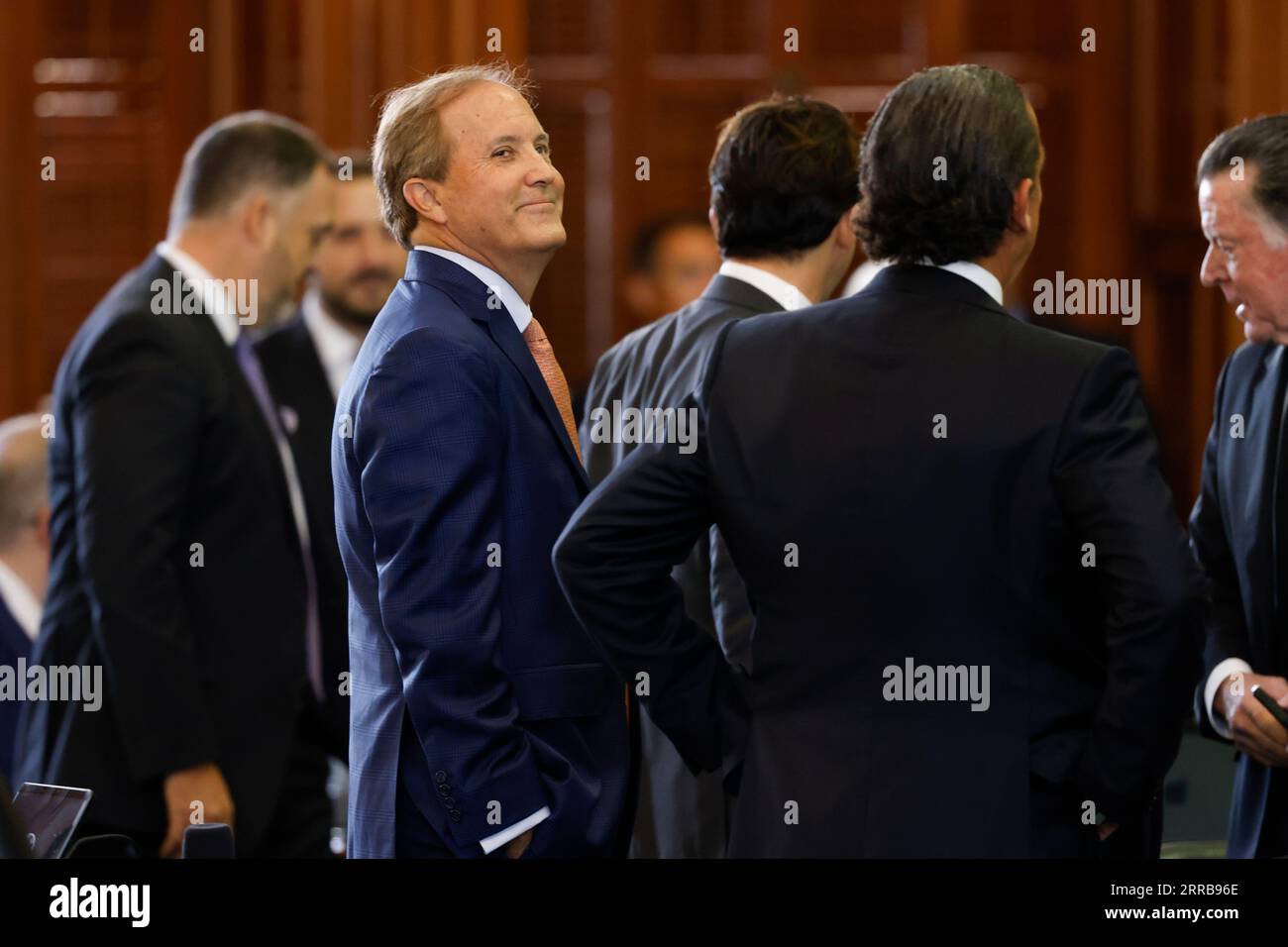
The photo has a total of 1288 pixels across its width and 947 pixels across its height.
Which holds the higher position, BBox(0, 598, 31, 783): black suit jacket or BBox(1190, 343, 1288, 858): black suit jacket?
BBox(1190, 343, 1288, 858): black suit jacket

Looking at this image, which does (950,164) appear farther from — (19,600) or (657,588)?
(19,600)

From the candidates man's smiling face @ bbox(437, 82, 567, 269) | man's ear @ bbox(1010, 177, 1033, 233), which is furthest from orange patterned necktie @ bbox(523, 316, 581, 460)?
man's ear @ bbox(1010, 177, 1033, 233)

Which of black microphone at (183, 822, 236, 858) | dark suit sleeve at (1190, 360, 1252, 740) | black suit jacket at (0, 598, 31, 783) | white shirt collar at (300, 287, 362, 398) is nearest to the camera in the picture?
black microphone at (183, 822, 236, 858)

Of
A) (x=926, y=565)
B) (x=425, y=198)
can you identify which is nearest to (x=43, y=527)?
(x=425, y=198)

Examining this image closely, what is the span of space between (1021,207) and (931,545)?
1.35 ft

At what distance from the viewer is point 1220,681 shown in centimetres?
229

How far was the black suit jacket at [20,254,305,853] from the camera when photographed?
9.21 ft

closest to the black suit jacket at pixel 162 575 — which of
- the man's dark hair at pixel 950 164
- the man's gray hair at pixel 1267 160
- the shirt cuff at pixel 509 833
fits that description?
the shirt cuff at pixel 509 833

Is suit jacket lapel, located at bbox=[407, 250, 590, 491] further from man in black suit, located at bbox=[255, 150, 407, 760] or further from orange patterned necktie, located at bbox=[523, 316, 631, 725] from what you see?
man in black suit, located at bbox=[255, 150, 407, 760]

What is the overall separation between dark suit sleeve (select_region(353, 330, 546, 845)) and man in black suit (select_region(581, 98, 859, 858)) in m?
0.56

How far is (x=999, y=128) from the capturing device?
5.97 ft

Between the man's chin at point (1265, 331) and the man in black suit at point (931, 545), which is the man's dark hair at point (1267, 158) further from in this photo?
the man in black suit at point (931, 545)
